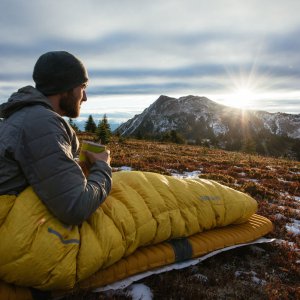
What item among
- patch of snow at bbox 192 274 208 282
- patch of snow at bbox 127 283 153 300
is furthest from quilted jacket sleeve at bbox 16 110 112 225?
patch of snow at bbox 192 274 208 282

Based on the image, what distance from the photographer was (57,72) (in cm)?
426

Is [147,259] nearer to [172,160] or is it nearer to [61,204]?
[61,204]

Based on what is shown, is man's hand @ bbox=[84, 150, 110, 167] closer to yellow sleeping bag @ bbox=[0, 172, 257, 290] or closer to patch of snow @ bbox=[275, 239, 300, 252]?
yellow sleeping bag @ bbox=[0, 172, 257, 290]

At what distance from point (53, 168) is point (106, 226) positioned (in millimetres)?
1226

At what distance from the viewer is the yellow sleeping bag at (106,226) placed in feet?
Result: 12.8

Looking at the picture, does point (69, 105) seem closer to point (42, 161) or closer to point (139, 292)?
point (42, 161)

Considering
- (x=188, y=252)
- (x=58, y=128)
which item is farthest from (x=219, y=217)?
(x=58, y=128)

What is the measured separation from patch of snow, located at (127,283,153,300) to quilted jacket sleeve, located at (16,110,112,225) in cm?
149

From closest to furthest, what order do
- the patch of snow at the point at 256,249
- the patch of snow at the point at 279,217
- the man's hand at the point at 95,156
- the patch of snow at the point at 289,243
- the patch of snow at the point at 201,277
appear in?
the man's hand at the point at 95,156 → the patch of snow at the point at 201,277 → the patch of snow at the point at 256,249 → the patch of snow at the point at 289,243 → the patch of snow at the point at 279,217

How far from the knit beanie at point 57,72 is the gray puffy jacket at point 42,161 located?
24 centimetres

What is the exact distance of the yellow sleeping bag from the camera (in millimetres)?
3906

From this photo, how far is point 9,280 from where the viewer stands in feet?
13.1

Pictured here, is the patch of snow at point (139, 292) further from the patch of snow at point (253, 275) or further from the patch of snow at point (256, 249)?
the patch of snow at point (256, 249)

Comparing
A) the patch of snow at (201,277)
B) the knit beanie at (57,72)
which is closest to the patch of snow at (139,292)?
the patch of snow at (201,277)
